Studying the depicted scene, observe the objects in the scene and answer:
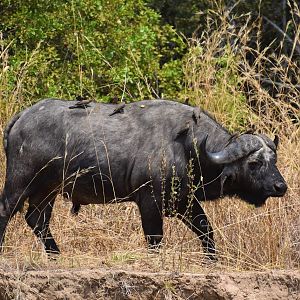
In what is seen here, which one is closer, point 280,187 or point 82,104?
point 280,187

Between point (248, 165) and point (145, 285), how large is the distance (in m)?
2.14

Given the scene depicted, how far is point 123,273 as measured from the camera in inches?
312

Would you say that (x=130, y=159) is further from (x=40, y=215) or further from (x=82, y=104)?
(x=40, y=215)

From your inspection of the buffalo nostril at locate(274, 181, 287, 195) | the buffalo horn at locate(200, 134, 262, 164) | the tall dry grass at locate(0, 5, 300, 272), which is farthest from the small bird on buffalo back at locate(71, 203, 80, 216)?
→ the buffalo nostril at locate(274, 181, 287, 195)

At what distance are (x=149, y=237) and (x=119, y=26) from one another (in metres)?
4.99

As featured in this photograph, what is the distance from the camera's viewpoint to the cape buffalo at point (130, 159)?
374 inches

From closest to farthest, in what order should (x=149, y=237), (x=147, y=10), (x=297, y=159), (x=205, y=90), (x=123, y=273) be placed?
1. (x=123, y=273)
2. (x=149, y=237)
3. (x=297, y=159)
4. (x=205, y=90)
5. (x=147, y=10)

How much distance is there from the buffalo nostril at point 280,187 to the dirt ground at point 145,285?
57.1 inches

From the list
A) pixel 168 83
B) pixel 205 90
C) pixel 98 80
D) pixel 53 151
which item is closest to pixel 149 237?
pixel 53 151

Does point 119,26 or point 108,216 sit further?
point 119,26

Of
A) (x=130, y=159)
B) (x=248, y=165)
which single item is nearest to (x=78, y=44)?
(x=130, y=159)

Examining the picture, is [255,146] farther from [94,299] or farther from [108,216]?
[94,299]

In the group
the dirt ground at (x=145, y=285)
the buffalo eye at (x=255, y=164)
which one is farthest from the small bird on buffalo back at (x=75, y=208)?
the dirt ground at (x=145, y=285)

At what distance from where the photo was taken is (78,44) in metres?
12.9
